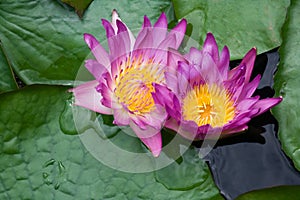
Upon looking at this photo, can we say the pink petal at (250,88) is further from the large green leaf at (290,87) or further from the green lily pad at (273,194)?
the green lily pad at (273,194)

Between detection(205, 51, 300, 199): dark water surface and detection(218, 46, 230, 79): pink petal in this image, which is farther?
detection(205, 51, 300, 199): dark water surface

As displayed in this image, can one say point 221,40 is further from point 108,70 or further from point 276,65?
point 108,70

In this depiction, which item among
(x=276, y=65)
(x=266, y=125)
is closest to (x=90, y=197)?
(x=266, y=125)

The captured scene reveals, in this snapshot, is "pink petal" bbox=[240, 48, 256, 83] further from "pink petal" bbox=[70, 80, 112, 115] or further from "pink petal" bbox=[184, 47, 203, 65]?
"pink petal" bbox=[70, 80, 112, 115]

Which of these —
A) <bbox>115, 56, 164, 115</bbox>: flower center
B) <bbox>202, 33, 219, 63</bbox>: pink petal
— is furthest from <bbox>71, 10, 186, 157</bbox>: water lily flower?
<bbox>202, 33, 219, 63</bbox>: pink petal

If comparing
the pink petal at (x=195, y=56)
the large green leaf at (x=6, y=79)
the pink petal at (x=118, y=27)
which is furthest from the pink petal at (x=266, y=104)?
A: the large green leaf at (x=6, y=79)

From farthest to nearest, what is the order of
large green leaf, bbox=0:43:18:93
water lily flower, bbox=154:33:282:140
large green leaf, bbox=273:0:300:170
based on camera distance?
large green leaf, bbox=0:43:18:93
large green leaf, bbox=273:0:300:170
water lily flower, bbox=154:33:282:140

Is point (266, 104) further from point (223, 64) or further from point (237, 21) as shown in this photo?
point (237, 21)
